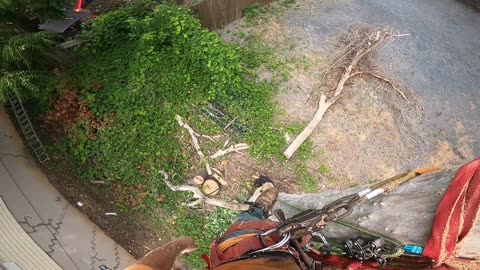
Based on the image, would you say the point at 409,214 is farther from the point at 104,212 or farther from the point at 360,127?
the point at 104,212

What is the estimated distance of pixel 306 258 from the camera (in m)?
2.57

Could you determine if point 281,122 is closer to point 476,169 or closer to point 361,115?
point 361,115

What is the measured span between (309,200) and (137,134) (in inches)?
102

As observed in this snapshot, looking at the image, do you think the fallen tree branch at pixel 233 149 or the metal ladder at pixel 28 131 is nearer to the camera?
the metal ladder at pixel 28 131

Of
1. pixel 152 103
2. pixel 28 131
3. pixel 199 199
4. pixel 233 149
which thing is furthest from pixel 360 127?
pixel 28 131

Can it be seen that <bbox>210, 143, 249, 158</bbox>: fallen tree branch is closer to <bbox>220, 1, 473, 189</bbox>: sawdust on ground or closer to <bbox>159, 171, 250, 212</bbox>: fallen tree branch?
<bbox>159, 171, 250, 212</bbox>: fallen tree branch

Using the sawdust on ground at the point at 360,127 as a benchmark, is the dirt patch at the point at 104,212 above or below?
below

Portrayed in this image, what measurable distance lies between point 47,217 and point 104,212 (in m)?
0.77

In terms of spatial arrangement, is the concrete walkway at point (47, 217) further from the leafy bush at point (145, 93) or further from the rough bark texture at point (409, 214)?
the rough bark texture at point (409, 214)

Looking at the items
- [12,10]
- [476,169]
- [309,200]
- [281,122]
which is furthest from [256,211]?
[12,10]

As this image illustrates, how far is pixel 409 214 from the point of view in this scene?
2.64 metres

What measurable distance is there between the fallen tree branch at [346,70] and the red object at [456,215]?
3.88 meters

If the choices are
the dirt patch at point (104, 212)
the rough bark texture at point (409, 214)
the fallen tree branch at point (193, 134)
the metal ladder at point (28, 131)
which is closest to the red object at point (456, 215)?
the rough bark texture at point (409, 214)

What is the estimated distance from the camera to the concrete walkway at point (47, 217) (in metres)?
5.40
